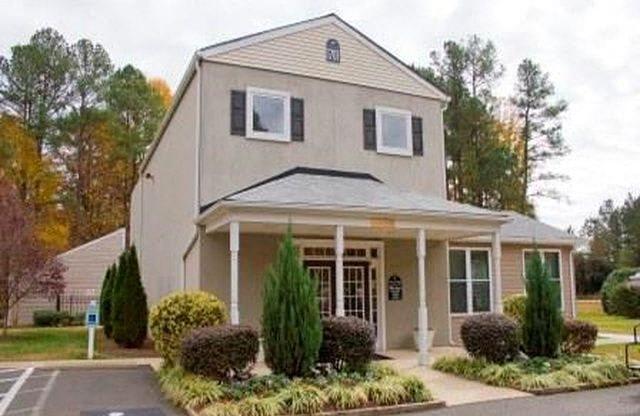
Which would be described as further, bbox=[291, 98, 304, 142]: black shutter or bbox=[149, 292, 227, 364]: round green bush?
bbox=[291, 98, 304, 142]: black shutter

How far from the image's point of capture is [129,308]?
17688 millimetres

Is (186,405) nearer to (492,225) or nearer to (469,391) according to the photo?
(469,391)

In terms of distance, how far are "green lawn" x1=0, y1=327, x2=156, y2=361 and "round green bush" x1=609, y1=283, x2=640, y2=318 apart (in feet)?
74.9

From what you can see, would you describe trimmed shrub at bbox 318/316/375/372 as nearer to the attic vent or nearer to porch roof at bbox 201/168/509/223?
porch roof at bbox 201/168/509/223

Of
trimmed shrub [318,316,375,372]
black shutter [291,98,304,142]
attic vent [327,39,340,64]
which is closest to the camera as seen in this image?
trimmed shrub [318,316,375,372]

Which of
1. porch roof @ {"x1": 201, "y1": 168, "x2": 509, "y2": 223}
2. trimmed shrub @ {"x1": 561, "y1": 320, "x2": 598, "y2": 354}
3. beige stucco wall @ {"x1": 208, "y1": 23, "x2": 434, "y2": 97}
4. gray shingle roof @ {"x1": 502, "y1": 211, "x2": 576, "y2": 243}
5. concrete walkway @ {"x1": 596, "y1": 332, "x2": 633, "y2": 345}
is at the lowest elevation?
concrete walkway @ {"x1": 596, "y1": 332, "x2": 633, "y2": 345}

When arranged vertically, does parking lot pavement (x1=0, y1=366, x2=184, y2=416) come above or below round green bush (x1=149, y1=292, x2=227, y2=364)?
below

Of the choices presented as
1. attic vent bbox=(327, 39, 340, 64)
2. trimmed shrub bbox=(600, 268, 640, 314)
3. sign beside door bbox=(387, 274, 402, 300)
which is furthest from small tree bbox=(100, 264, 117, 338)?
trimmed shrub bbox=(600, 268, 640, 314)

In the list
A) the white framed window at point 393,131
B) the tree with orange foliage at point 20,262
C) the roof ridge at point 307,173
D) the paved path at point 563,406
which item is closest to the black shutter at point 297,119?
the roof ridge at point 307,173

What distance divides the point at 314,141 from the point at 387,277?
3960 millimetres

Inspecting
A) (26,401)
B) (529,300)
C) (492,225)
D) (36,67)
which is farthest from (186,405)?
(36,67)

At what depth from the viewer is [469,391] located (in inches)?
426

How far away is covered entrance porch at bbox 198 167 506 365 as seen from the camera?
42.4 feet

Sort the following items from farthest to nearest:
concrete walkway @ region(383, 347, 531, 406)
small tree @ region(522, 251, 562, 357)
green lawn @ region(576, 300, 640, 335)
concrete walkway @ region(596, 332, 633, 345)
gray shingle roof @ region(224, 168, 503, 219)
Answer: green lawn @ region(576, 300, 640, 335), concrete walkway @ region(596, 332, 633, 345), gray shingle roof @ region(224, 168, 503, 219), small tree @ region(522, 251, 562, 357), concrete walkway @ region(383, 347, 531, 406)
